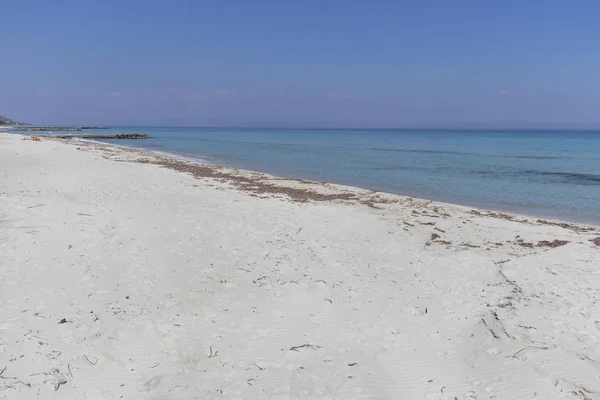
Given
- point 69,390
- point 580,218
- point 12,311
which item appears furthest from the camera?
point 580,218

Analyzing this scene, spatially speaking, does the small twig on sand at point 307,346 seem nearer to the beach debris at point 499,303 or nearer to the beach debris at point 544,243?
the beach debris at point 499,303

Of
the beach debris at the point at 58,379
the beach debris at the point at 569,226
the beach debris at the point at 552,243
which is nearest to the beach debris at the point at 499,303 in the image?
the beach debris at the point at 552,243

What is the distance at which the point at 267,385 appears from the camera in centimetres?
456

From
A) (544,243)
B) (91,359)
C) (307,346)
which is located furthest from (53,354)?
(544,243)

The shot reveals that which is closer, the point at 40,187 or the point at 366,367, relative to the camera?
the point at 366,367

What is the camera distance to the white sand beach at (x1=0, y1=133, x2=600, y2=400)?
460cm

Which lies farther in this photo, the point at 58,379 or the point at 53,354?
the point at 53,354

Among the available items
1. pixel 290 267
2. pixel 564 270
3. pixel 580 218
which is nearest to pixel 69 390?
pixel 290 267

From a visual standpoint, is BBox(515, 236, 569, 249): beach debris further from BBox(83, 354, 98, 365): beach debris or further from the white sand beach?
BBox(83, 354, 98, 365): beach debris

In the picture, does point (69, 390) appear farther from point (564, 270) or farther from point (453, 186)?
point (453, 186)

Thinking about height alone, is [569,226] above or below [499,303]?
below

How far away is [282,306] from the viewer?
6520 mm

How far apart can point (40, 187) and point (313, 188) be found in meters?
10.6

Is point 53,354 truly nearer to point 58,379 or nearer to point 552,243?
point 58,379
